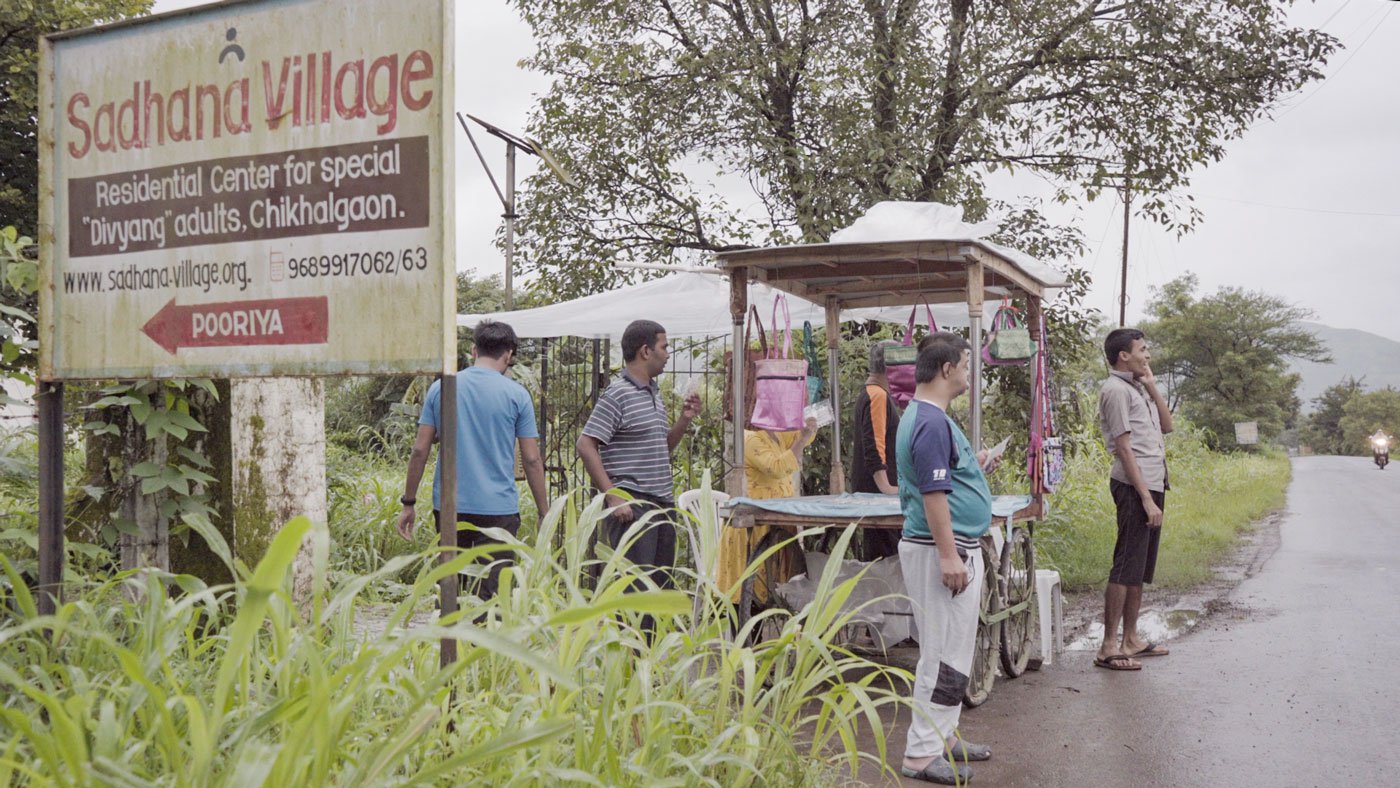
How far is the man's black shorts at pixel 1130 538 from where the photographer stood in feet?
21.7

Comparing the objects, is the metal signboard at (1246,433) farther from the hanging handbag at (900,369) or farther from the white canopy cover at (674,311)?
the hanging handbag at (900,369)

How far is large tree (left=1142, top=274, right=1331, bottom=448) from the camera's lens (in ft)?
181

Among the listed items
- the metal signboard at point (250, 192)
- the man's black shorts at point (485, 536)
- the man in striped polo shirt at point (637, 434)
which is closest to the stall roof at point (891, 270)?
the man in striped polo shirt at point (637, 434)

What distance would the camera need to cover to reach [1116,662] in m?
6.74

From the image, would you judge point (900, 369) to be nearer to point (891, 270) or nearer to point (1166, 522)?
point (891, 270)

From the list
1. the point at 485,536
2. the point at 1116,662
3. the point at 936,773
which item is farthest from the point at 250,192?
the point at 1116,662

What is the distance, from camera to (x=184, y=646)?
144 inches

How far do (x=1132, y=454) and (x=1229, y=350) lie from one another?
180 feet

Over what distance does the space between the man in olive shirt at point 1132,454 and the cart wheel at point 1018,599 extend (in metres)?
0.45

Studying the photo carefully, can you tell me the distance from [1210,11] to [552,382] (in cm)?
799

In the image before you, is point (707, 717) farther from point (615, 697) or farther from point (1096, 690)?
point (1096, 690)

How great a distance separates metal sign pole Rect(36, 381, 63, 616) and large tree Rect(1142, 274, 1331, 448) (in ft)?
183

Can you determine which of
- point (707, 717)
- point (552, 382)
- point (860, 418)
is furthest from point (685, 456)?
point (707, 717)

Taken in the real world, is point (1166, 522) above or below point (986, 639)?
below
